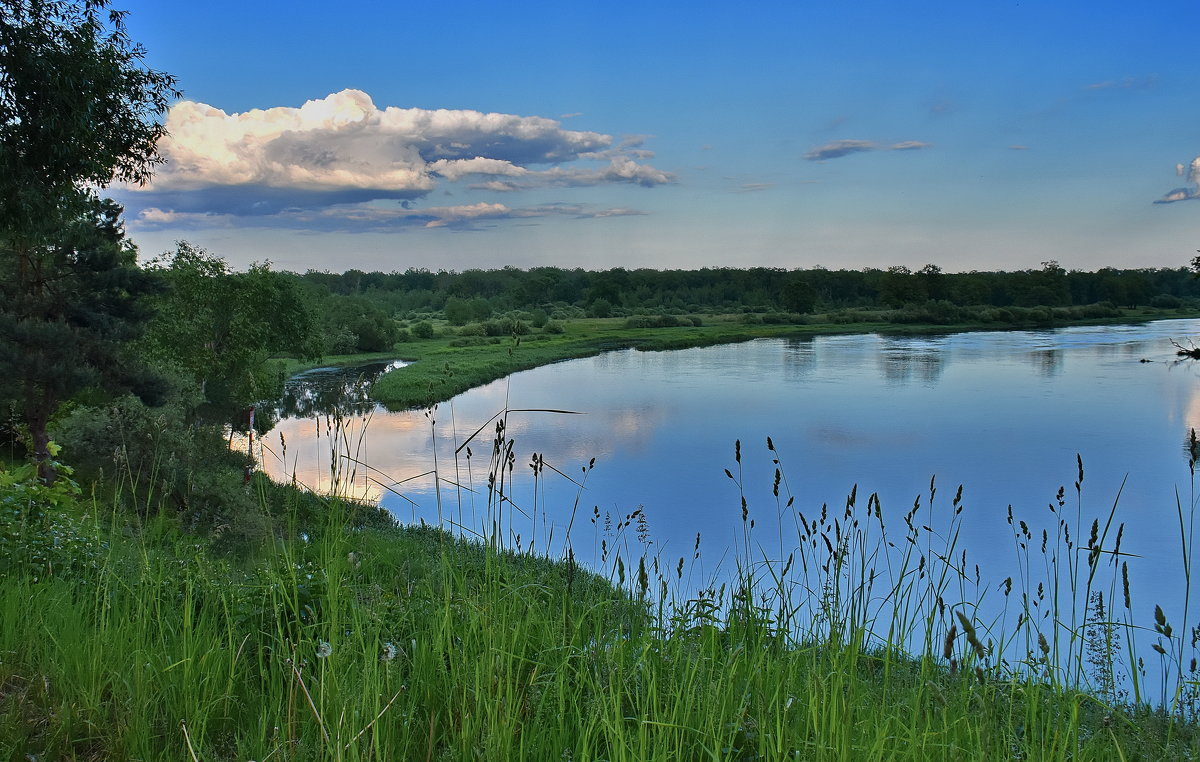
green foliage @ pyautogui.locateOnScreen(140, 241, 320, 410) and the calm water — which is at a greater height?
green foliage @ pyautogui.locateOnScreen(140, 241, 320, 410)

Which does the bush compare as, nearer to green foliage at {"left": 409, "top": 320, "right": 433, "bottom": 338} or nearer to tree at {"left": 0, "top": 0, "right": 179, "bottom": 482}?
green foliage at {"left": 409, "top": 320, "right": 433, "bottom": 338}

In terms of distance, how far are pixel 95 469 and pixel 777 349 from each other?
52.9m

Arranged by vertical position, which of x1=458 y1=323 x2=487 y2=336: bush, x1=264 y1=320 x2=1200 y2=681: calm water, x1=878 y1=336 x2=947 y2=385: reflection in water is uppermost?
x1=458 y1=323 x2=487 y2=336: bush

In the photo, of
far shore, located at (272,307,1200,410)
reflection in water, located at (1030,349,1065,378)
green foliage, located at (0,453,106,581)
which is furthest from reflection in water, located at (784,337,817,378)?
green foliage, located at (0,453,106,581)

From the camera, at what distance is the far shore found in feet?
126

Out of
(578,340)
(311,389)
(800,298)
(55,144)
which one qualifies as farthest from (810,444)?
(800,298)

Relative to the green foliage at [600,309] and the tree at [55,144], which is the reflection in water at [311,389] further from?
the green foliage at [600,309]

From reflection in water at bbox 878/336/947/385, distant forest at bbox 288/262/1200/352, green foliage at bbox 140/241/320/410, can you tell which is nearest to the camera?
green foliage at bbox 140/241/320/410

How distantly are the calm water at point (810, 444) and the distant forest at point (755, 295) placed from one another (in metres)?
34.1

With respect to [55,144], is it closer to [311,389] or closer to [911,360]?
[311,389]

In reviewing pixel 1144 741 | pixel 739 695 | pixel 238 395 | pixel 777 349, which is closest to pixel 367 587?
pixel 739 695

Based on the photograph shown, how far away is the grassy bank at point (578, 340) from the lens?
3872 centimetres

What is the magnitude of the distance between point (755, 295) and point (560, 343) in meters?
44.3

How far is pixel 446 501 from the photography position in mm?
18125
